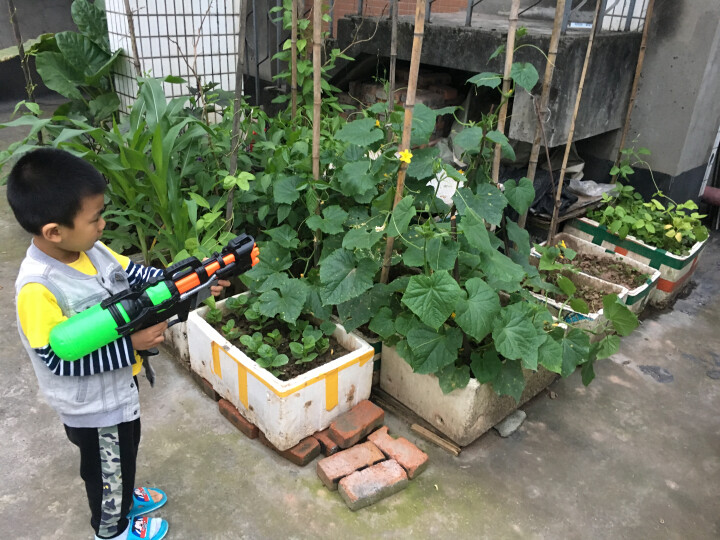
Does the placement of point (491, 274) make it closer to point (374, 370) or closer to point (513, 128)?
point (374, 370)

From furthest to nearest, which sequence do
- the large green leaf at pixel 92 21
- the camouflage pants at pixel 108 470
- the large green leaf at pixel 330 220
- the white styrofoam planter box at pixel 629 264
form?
the large green leaf at pixel 92 21 → the white styrofoam planter box at pixel 629 264 → the large green leaf at pixel 330 220 → the camouflage pants at pixel 108 470

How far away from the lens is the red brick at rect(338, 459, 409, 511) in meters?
2.12

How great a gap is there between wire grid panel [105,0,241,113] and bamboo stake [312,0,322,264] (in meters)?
1.84

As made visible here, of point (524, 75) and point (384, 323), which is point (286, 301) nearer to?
point (384, 323)

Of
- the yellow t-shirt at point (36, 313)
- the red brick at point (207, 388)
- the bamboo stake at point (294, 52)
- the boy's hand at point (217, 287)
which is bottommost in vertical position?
the red brick at point (207, 388)

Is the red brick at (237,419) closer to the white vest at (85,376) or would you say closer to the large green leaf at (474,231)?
the white vest at (85,376)

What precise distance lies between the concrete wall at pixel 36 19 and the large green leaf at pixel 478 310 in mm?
8365

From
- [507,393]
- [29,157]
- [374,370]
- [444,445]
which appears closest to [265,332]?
[374,370]

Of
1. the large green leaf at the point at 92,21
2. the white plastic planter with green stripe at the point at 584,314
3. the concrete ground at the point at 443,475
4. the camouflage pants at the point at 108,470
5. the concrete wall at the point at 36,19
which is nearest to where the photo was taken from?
the camouflage pants at the point at 108,470

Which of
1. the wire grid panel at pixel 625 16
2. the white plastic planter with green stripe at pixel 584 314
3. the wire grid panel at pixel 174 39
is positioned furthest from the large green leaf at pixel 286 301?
the wire grid panel at pixel 625 16

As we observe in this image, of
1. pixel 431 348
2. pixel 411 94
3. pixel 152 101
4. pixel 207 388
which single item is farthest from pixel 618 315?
pixel 152 101

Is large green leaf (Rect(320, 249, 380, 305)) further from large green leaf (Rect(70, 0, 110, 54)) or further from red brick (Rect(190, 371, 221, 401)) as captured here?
large green leaf (Rect(70, 0, 110, 54))

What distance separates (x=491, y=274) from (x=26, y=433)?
2127mm

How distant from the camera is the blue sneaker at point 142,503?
203cm
